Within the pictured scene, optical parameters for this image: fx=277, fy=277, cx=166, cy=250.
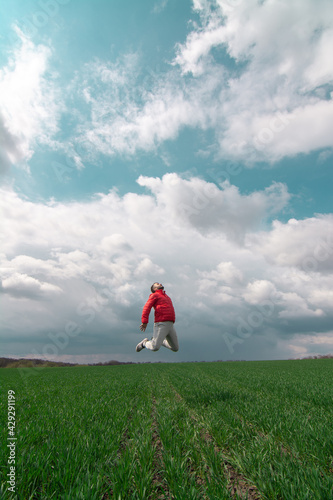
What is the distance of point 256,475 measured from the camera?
291 cm

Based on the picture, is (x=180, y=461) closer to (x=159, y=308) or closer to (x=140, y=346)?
(x=159, y=308)

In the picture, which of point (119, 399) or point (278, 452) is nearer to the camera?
point (278, 452)

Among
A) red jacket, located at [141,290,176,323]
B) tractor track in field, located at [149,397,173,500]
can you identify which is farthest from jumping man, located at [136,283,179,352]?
tractor track in field, located at [149,397,173,500]

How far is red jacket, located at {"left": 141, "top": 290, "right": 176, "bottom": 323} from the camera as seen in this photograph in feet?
23.9

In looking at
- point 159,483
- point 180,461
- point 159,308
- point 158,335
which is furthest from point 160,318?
point 159,483

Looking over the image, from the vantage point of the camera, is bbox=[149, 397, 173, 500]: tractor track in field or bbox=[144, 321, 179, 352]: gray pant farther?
bbox=[144, 321, 179, 352]: gray pant

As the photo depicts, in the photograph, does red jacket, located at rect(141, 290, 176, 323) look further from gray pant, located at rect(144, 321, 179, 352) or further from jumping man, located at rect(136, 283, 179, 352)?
gray pant, located at rect(144, 321, 179, 352)

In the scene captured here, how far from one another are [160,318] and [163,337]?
509mm

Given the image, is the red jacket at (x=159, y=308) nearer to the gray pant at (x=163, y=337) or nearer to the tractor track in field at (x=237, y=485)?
the gray pant at (x=163, y=337)

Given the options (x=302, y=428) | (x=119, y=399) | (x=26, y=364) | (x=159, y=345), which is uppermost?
(x=159, y=345)

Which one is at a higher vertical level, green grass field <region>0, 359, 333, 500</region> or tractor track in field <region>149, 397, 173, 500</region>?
green grass field <region>0, 359, 333, 500</region>

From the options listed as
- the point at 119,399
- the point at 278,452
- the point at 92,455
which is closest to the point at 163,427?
the point at 92,455

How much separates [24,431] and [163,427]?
2316mm

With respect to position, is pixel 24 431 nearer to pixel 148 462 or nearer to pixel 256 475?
pixel 148 462
